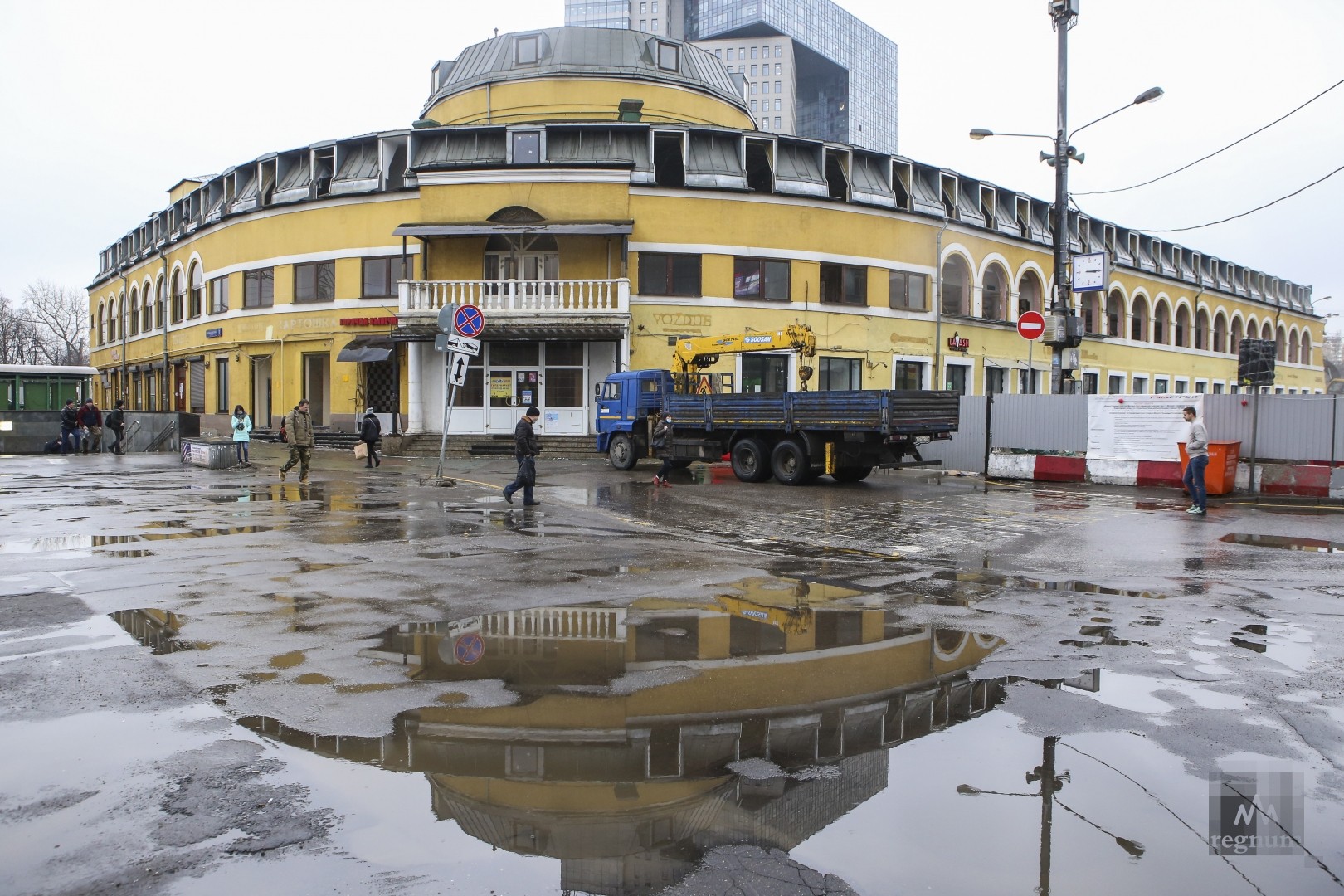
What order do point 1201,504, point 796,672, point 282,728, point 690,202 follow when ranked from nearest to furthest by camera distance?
point 282,728, point 796,672, point 1201,504, point 690,202

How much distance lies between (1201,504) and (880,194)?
68.1 ft

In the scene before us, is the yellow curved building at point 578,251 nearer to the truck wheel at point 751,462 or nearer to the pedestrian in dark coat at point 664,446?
the truck wheel at point 751,462

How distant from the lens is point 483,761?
427 centimetres

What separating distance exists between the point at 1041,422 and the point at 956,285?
595 inches

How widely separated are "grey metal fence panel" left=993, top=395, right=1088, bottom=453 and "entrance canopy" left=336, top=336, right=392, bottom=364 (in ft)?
64.7

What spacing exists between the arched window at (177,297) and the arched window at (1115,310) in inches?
1756

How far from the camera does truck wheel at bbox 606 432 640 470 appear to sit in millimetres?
23234

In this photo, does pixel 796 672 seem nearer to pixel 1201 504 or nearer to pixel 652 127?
pixel 1201 504

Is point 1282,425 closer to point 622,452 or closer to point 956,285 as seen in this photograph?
point 622,452

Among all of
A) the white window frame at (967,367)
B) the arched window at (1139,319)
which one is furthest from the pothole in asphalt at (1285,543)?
the arched window at (1139,319)

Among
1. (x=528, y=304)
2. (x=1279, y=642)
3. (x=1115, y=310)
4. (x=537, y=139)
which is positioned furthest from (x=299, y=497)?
(x=1115, y=310)

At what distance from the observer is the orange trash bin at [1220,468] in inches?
700

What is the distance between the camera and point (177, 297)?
43.4m

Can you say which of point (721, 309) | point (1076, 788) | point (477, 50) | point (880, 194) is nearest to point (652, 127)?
point (721, 309)
